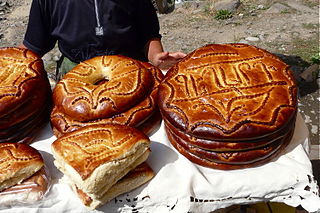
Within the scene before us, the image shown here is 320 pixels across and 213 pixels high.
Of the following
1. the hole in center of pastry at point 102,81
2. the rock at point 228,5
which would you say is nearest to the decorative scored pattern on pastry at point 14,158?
the hole in center of pastry at point 102,81

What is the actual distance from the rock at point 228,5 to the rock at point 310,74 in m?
3.01

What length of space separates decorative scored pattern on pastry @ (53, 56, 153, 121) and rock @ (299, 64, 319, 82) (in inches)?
142

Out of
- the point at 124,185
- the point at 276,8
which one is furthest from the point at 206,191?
the point at 276,8

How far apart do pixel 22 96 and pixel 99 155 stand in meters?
0.56

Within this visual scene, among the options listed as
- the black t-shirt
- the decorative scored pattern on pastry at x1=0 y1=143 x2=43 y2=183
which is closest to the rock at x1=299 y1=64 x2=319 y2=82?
the black t-shirt

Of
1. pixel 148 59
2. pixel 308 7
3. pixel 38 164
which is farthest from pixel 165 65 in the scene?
pixel 308 7

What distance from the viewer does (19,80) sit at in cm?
174

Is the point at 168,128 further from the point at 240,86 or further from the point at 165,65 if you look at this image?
the point at 165,65

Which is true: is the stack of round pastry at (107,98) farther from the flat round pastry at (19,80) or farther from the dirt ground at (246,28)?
the dirt ground at (246,28)

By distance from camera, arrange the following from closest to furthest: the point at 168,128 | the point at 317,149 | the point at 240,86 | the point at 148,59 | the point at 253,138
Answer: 1. the point at 253,138
2. the point at 240,86
3. the point at 168,128
4. the point at 148,59
5. the point at 317,149

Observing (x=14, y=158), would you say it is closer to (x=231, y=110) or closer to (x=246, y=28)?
(x=231, y=110)

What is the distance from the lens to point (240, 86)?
1651 millimetres

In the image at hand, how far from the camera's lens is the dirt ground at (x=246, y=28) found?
5.64m

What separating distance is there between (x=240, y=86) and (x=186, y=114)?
0.32 meters
